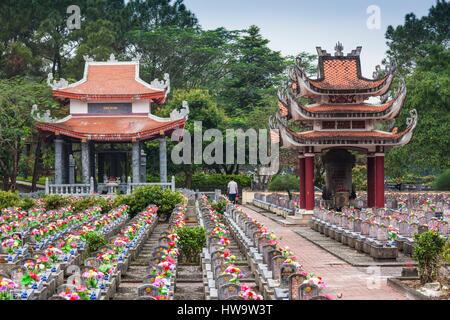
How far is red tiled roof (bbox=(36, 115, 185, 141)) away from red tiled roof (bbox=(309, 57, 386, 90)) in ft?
39.9

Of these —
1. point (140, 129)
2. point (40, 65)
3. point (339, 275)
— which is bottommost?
→ point (339, 275)

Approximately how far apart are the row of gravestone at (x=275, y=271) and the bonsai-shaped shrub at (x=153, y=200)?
10.2 m

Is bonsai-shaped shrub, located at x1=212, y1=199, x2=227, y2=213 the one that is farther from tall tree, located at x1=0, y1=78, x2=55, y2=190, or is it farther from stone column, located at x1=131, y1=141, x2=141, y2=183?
tall tree, located at x1=0, y1=78, x2=55, y2=190

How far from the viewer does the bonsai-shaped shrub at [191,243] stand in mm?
17891

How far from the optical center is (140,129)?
4034cm

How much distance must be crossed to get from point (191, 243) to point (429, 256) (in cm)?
648

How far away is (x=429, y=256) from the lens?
13.6 metres

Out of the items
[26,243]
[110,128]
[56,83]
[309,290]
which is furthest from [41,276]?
[56,83]

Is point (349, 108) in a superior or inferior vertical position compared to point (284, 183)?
superior

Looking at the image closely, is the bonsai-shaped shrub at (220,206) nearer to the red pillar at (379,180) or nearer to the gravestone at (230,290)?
the red pillar at (379,180)

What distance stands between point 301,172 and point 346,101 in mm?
3754

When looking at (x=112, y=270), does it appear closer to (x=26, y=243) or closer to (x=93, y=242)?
(x=93, y=242)
